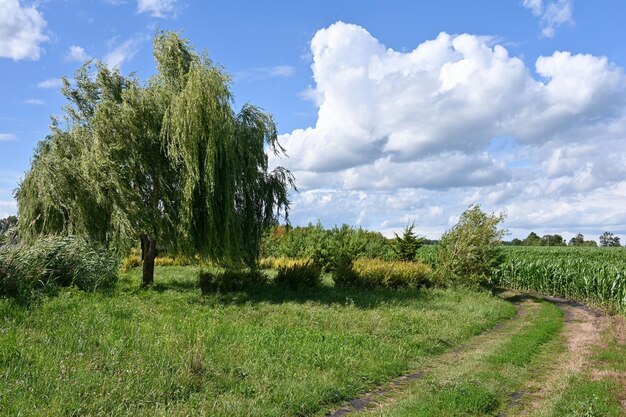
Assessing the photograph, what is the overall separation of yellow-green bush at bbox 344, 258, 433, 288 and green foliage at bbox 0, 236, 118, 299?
11261 mm

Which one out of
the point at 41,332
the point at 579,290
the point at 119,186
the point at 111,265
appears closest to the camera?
the point at 41,332

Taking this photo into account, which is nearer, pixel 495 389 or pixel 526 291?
pixel 495 389

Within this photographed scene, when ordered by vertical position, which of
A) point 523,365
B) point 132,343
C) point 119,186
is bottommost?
A: point 523,365

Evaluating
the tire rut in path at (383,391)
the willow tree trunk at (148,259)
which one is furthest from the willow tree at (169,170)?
the tire rut in path at (383,391)

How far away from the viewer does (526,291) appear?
2625cm

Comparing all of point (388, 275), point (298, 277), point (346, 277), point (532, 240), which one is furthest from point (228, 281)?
point (532, 240)

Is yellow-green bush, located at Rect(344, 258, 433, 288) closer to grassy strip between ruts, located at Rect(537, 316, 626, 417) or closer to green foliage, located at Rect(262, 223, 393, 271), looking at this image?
green foliage, located at Rect(262, 223, 393, 271)

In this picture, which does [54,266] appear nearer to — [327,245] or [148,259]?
[148,259]

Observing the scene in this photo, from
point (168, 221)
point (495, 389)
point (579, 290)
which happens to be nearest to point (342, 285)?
point (168, 221)

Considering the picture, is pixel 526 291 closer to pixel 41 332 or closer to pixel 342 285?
pixel 342 285

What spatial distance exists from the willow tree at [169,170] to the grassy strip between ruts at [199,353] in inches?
119

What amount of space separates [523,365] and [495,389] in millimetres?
2333

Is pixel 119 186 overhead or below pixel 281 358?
overhead

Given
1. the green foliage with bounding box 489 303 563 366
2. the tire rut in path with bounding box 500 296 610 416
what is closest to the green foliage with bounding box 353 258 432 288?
the tire rut in path with bounding box 500 296 610 416
